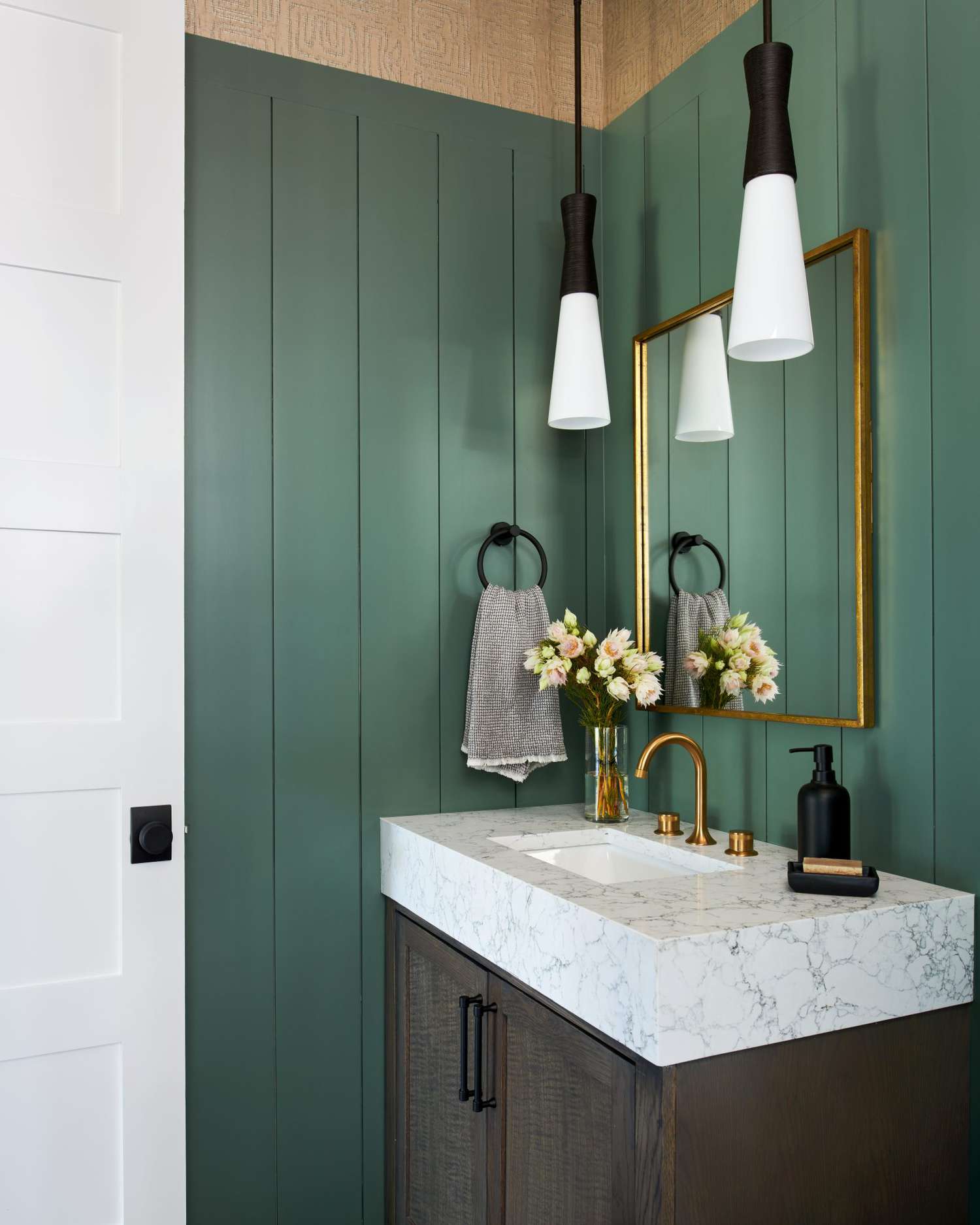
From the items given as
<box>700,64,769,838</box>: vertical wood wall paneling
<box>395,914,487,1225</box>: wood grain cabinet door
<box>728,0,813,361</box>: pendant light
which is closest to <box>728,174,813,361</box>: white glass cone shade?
<box>728,0,813,361</box>: pendant light

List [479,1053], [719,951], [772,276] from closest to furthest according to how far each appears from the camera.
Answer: [719,951] → [772,276] → [479,1053]

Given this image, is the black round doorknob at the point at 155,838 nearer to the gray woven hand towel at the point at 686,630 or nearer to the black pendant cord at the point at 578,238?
the gray woven hand towel at the point at 686,630

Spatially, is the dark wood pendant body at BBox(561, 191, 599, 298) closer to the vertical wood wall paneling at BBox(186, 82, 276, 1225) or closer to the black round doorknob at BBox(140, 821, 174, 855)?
the vertical wood wall paneling at BBox(186, 82, 276, 1225)

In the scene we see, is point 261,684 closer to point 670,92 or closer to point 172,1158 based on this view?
point 172,1158

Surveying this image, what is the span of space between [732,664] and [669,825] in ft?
1.03

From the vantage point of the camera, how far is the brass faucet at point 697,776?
1.72 m

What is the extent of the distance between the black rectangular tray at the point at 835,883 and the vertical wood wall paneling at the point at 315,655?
0.91 meters

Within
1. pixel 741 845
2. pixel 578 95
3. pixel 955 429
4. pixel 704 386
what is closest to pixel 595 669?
pixel 741 845

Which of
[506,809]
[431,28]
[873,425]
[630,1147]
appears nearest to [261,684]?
[506,809]

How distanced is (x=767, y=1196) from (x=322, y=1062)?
3.21 feet

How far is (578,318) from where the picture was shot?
193cm

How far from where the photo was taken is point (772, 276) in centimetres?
144

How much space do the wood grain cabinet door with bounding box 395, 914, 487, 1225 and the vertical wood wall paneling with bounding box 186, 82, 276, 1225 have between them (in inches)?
9.6

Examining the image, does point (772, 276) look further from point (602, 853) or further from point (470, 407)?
point (602, 853)
